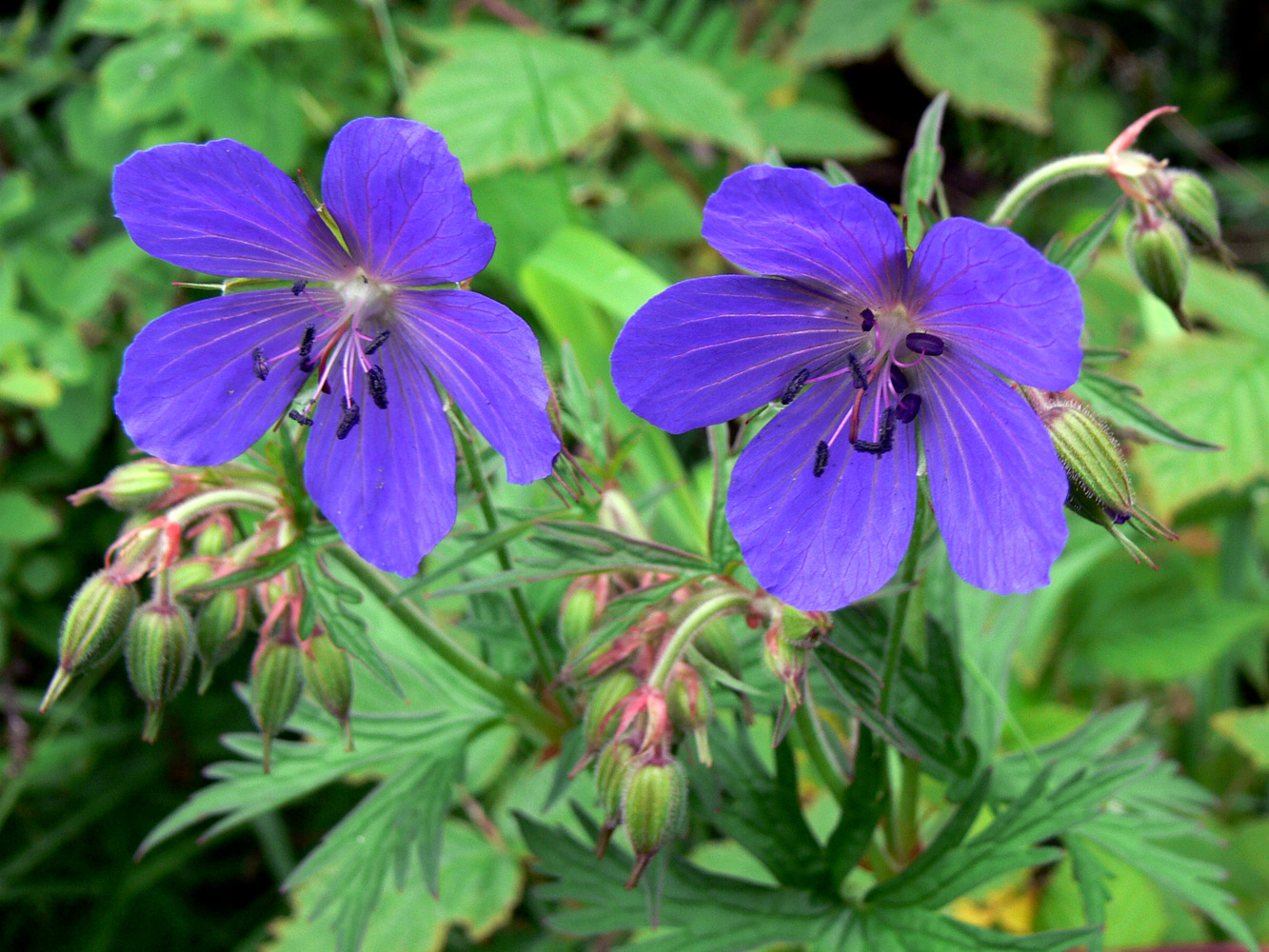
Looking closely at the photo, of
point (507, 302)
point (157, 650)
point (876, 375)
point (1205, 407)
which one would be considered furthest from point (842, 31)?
point (157, 650)

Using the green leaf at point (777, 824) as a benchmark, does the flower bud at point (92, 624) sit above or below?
above

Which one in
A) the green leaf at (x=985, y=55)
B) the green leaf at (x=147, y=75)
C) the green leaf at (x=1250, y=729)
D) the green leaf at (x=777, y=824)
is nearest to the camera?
Result: the green leaf at (x=777, y=824)

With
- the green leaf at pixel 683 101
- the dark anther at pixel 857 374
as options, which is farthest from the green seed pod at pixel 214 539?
the green leaf at pixel 683 101

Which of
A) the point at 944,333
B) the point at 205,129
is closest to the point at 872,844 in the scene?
the point at 944,333

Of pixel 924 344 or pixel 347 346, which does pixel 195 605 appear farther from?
pixel 924 344

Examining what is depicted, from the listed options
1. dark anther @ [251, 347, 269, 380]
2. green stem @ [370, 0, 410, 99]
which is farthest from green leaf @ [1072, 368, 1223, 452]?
green stem @ [370, 0, 410, 99]

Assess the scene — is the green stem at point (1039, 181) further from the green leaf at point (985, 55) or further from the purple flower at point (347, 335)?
the green leaf at point (985, 55)

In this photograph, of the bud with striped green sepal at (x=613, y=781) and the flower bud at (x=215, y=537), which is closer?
the bud with striped green sepal at (x=613, y=781)
